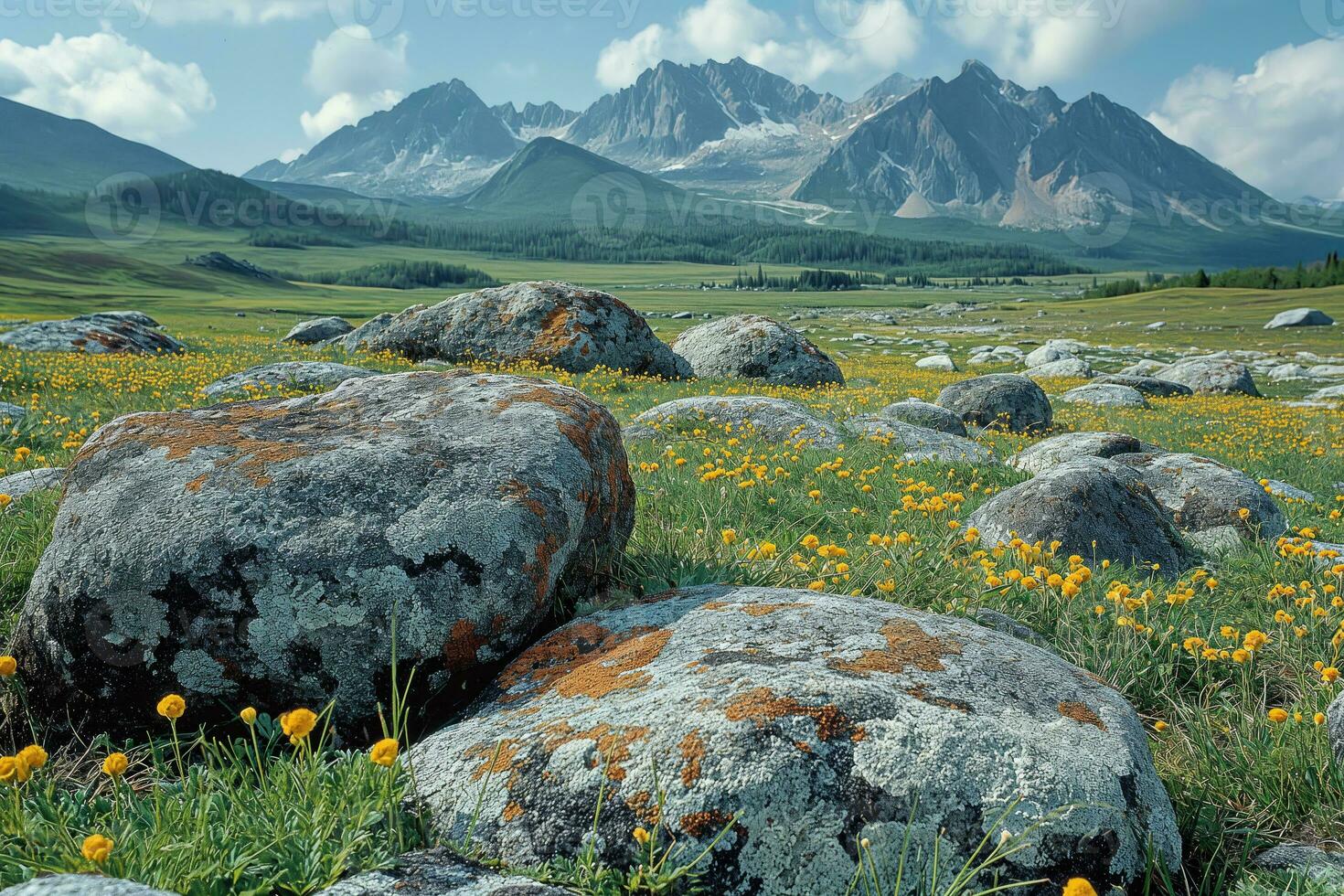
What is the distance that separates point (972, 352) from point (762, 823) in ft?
189

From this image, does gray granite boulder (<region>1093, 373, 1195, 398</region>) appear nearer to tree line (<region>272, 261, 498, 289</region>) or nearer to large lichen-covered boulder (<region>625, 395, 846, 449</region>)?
large lichen-covered boulder (<region>625, 395, 846, 449</region>)

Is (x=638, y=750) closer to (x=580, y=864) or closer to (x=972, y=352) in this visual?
(x=580, y=864)

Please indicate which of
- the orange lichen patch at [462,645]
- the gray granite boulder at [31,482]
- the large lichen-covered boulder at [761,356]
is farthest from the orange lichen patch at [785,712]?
the large lichen-covered boulder at [761,356]

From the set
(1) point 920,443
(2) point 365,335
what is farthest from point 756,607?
(2) point 365,335

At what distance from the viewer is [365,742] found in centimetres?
313

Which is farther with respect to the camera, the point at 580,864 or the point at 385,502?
the point at 385,502

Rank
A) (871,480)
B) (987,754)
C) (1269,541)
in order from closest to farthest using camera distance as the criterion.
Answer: (987,754)
(1269,541)
(871,480)

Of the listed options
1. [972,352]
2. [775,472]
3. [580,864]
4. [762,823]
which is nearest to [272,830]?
[580,864]

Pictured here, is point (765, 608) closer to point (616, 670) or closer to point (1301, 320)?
point (616, 670)

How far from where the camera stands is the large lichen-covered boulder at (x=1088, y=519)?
244 inches

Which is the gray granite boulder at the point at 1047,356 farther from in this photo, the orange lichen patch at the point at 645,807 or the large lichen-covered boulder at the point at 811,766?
the orange lichen patch at the point at 645,807

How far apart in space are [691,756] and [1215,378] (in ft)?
122

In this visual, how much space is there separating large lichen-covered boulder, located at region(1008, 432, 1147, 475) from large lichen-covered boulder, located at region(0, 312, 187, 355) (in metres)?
20.1

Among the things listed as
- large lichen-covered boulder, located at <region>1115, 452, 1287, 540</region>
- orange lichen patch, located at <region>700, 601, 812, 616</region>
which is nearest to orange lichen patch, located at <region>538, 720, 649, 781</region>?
orange lichen patch, located at <region>700, 601, 812, 616</region>
